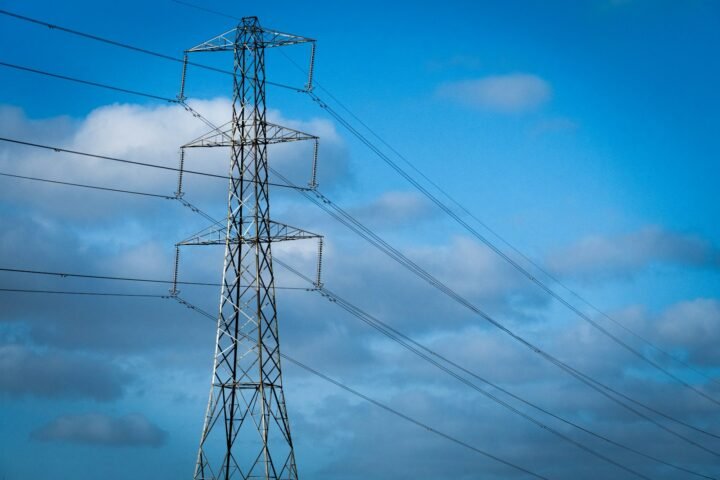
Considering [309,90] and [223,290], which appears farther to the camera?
[309,90]

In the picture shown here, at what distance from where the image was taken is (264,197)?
217ft

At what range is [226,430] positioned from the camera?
62.9 meters

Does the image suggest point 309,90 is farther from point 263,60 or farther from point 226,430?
point 226,430

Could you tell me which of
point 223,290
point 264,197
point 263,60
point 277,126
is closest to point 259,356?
point 223,290

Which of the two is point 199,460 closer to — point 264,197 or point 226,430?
point 226,430

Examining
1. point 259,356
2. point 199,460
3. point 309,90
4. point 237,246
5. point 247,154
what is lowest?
point 199,460

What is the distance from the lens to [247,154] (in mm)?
66812

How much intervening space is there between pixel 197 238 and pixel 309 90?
11.4 m

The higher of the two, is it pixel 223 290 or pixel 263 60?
pixel 263 60

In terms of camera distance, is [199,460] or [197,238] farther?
[197,238]

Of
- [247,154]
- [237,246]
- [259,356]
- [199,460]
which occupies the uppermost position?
[247,154]

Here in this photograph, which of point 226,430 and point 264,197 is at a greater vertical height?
point 264,197

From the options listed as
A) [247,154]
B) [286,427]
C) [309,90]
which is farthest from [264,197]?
[286,427]

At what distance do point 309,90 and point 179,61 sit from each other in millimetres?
7938
